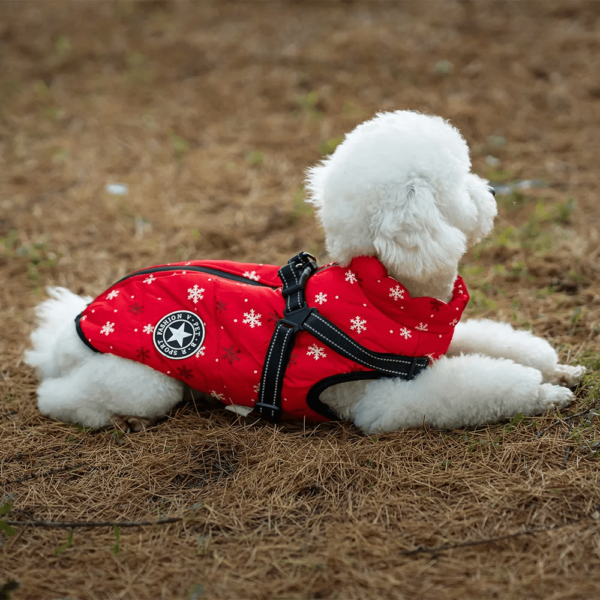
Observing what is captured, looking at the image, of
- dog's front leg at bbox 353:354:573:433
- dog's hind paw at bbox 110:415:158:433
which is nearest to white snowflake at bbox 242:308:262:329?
dog's front leg at bbox 353:354:573:433

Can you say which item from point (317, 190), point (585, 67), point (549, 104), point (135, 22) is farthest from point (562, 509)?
point (135, 22)

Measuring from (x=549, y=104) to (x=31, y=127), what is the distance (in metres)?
5.80

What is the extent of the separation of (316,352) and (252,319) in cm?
32

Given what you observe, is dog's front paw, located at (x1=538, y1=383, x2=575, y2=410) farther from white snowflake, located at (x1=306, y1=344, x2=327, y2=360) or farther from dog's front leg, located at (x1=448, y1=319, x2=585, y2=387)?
white snowflake, located at (x1=306, y1=344, x2=327, y2=360)

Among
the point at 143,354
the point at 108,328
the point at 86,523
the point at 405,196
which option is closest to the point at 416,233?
the point at 405,196

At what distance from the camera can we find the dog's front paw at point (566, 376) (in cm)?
279

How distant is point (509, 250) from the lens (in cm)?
425

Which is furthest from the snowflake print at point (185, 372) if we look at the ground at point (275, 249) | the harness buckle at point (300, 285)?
the harness buckle at point (300, 285)

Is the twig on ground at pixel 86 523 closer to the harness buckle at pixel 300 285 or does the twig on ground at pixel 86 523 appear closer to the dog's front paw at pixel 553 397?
the harness buckle at pixel 300 285

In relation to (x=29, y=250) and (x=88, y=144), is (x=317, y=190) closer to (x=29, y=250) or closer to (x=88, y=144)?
(x=29, y=250)

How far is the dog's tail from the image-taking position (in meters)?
2.81

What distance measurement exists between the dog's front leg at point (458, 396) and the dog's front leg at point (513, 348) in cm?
17

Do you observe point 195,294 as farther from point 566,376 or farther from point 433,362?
point 566,376

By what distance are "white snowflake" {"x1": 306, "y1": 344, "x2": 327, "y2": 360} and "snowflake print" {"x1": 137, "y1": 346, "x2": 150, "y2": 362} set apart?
2.41 ft
